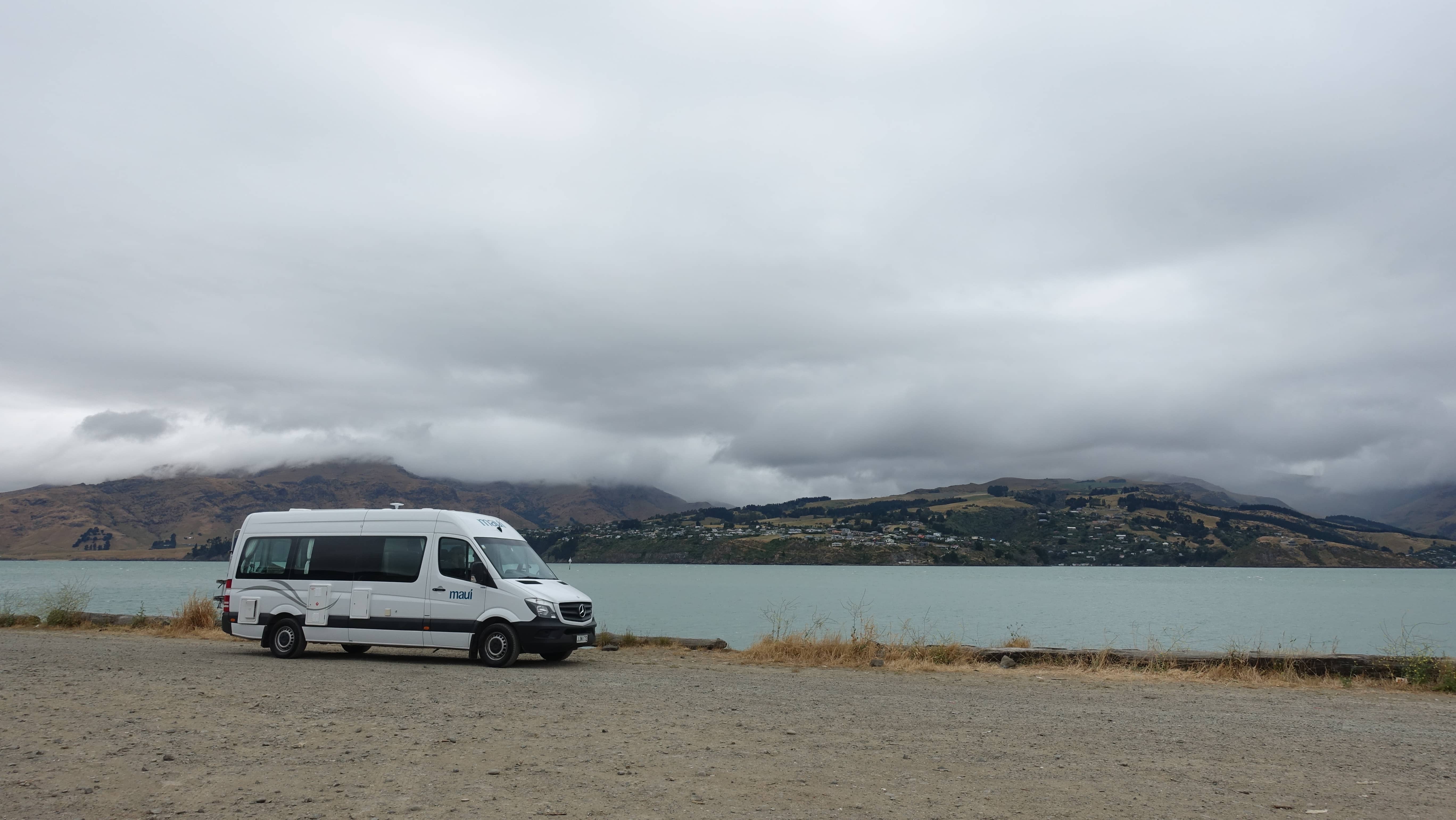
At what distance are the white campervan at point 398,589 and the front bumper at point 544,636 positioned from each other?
2 cm

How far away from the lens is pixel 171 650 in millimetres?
17000

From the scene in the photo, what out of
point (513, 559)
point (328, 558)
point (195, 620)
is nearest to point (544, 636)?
point (513, 559)

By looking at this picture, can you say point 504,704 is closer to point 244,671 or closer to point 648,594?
point 244,671

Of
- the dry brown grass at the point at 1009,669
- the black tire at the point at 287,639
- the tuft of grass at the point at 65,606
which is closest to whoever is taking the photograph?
the dry brown grass at the point at 1009,669

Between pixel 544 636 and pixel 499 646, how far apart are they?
2.63 feet

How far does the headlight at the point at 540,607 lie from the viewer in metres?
15.7

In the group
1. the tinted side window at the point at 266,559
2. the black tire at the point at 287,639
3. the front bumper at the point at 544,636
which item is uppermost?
the tinted side window at the point at 266,559

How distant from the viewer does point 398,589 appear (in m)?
16.3

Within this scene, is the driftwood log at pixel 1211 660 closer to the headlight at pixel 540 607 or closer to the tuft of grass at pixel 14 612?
the headlight at pixel 540 607

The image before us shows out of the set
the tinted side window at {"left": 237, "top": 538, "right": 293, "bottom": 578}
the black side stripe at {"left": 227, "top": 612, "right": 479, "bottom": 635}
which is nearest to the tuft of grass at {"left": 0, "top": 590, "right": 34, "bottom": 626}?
the tinted side window at {"left": 237, "top": 538, "right": 293, "bottom": 578}

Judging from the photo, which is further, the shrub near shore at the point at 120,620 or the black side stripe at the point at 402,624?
the shrub near shore at the point at 120,620

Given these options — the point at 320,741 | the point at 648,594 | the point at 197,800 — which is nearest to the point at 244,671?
the point at 320,741

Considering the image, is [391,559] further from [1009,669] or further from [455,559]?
[1009,669]

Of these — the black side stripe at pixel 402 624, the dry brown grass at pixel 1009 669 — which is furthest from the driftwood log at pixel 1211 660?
the black side stripe at pixel 402 624
